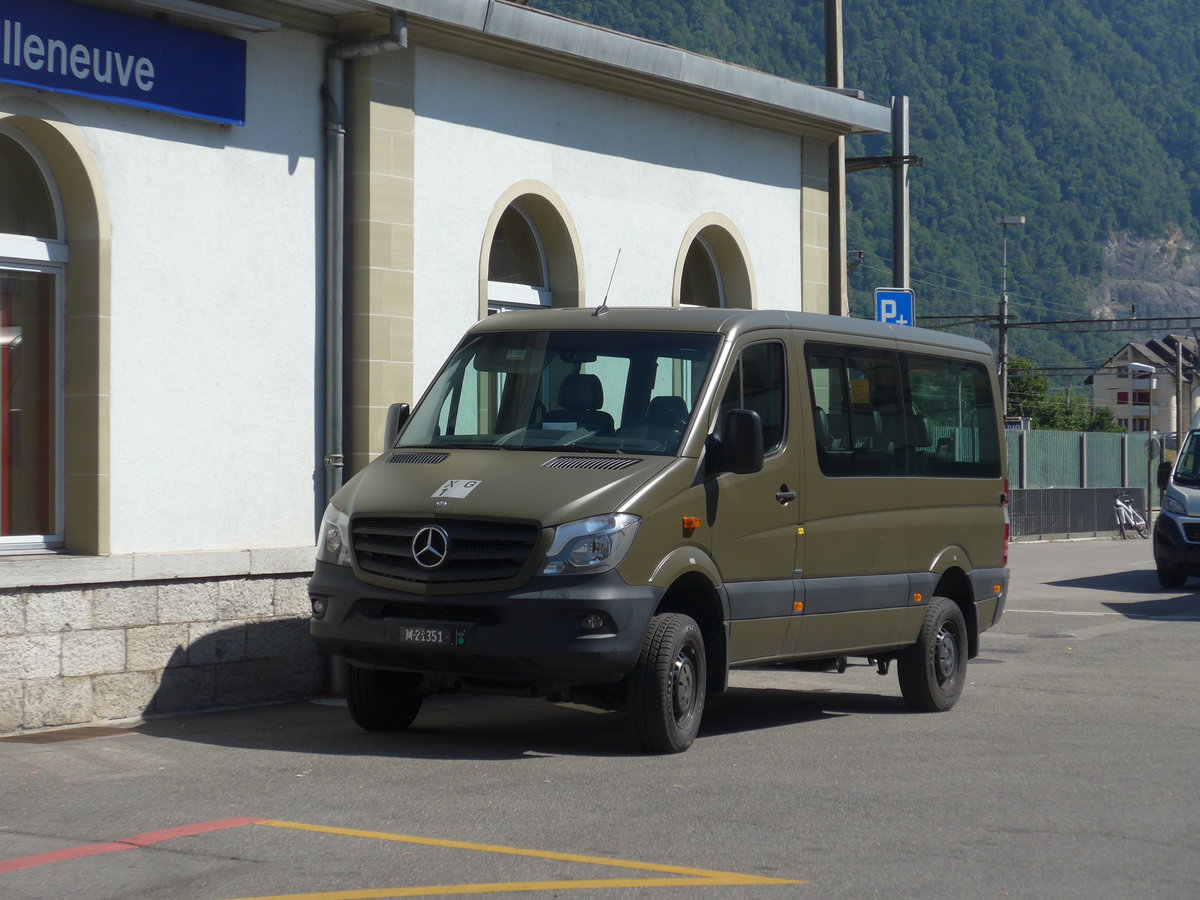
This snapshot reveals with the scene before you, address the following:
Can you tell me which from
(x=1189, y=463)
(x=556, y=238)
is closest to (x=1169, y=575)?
(x=1189, y=463)

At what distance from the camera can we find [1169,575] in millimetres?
23906

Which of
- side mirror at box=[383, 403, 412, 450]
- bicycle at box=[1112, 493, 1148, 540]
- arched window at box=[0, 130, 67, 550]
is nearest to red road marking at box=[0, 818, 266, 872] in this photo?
side mirror at box=[383, 403, 412, 450]

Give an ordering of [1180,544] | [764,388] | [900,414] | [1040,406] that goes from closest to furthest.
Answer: [764,388], [900,414], [1180,544], [1040,406]

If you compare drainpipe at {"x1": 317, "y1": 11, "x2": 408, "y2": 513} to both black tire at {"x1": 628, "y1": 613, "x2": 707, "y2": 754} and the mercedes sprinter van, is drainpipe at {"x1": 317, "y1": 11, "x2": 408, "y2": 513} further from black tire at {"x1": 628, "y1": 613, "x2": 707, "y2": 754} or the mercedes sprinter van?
black tire at {"x1": 628, "y1": 613, "x2": 707, "y2": 754}

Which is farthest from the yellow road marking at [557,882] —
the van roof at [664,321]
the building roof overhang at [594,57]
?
the building roof overhang at [594,57]

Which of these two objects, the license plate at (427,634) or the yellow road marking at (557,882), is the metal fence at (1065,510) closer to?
the license plate at (427,634)

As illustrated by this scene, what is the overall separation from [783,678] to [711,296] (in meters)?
4.82

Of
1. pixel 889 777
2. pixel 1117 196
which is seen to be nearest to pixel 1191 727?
pixel 889 777

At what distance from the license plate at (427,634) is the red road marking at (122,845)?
179cm

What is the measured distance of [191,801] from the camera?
7.93 metres

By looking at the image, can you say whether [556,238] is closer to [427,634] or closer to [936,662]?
[936,662]

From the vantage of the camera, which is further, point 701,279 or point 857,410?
point 701,279

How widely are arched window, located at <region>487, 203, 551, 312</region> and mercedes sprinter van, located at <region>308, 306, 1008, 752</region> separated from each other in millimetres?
3936

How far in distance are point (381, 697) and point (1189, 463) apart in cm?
1736
